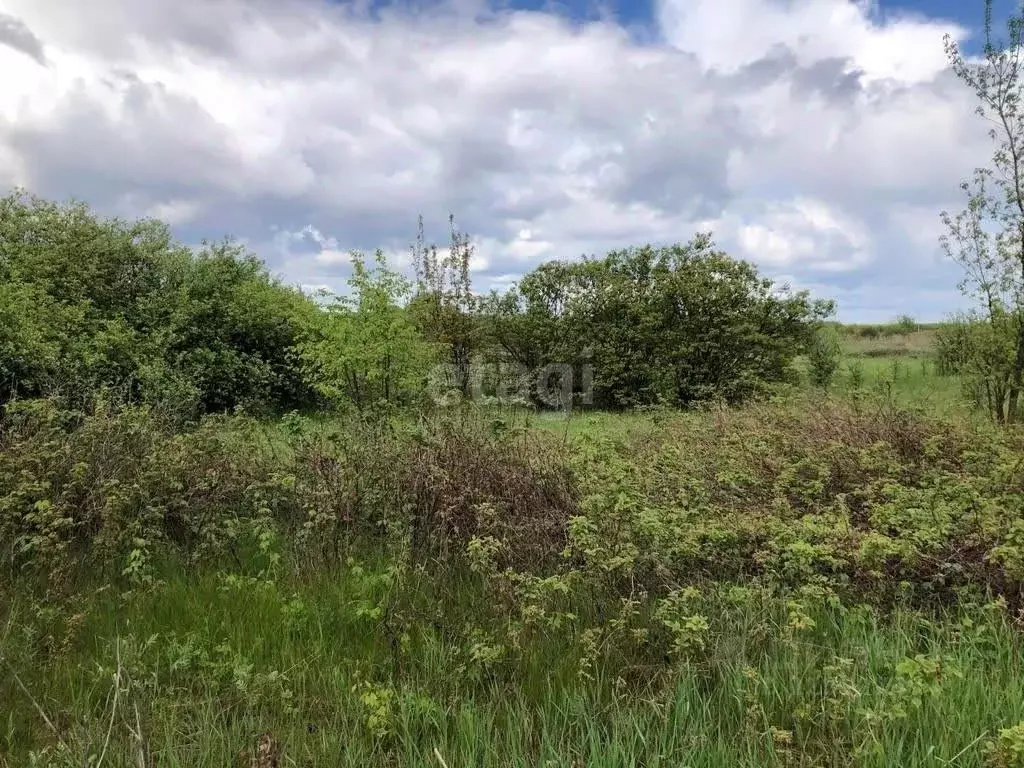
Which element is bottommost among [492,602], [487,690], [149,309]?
[487,690]

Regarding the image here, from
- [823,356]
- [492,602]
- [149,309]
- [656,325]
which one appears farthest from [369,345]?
[823,356]

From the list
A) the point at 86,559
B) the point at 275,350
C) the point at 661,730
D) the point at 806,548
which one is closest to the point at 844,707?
the point at 661,730

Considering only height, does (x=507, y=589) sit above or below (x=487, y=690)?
above

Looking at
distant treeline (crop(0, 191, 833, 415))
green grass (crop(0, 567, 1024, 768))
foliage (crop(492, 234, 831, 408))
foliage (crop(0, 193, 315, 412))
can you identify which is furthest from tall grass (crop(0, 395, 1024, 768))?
foliage (crop(492, 234, 831, 408))

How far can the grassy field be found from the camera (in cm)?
255

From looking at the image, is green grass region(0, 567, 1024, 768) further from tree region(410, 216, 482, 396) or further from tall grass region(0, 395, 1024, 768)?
tree region(410, 216, 482, 396)

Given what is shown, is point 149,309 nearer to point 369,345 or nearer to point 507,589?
point 369,345

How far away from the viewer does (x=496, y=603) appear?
370 centimetres

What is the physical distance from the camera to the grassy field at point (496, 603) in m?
2.55

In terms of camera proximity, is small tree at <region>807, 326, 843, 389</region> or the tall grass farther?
small tree at <region>807, 326, 843, 389</region>

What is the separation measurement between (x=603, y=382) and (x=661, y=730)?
Result: 1436 centimetres

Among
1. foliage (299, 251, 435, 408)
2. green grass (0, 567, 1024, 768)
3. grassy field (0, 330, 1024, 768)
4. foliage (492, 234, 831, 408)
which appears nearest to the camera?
green grass (0, 567, 1024, 768)

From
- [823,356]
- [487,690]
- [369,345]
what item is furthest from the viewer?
[823,356]

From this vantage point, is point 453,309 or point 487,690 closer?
point 487,690
